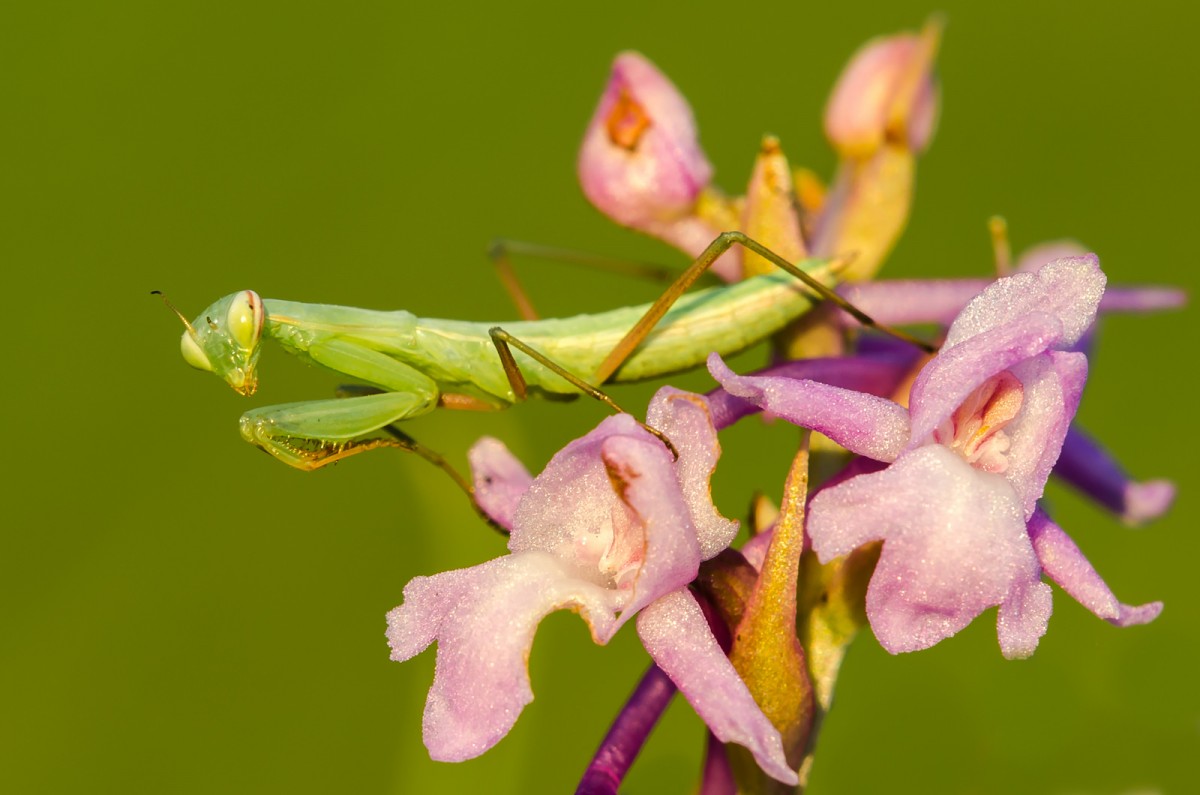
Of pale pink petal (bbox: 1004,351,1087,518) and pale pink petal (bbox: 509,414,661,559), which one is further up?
pale pink petal (bbox: 509,414,661,559)

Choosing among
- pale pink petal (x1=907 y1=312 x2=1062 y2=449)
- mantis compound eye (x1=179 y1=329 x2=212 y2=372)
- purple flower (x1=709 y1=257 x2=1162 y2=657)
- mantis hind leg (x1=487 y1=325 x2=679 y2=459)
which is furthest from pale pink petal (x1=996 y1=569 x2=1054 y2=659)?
mantis compound eye (x1=179 y1=329 x2=212 y2=372)

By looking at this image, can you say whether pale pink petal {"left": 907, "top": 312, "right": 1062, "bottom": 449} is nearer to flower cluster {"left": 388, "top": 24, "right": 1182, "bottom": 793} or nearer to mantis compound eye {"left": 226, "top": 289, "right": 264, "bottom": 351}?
flower cluster {"left": 388, "top": 24, "right": 1182, "bottom": 793}

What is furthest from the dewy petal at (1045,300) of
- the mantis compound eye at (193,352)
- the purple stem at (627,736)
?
the mantis compound eye at (193,352)

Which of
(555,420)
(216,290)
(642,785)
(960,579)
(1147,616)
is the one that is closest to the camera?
(960,579)

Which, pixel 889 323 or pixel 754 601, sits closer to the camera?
pixel 754 601

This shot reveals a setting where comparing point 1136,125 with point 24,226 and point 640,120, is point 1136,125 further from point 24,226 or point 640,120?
point 24,226

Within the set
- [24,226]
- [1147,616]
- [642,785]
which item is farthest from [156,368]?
[1147,616]

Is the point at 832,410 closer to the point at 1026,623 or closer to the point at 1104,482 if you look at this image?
the point at 1026,623
